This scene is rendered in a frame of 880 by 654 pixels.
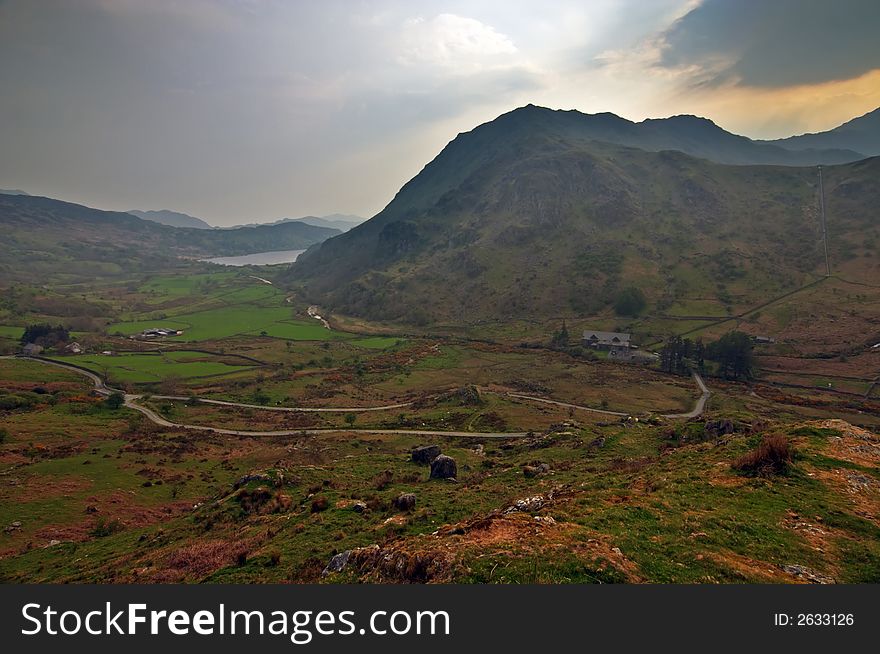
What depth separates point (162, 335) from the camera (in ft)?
549

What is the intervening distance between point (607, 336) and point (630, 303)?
35468mm

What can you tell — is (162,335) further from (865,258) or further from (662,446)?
(865,258)

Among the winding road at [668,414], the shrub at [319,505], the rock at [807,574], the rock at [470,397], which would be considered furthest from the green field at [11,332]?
the rock at [807,574]

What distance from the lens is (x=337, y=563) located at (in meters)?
20.2

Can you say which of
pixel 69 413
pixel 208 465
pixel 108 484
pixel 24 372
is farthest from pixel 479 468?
pixel 24 372

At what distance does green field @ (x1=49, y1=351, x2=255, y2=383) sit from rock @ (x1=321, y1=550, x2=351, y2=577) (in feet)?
361

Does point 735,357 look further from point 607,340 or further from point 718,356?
point 607,340

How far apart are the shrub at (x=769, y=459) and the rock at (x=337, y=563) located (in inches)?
955

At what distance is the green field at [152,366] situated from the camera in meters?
111

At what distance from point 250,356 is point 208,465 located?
286 ft

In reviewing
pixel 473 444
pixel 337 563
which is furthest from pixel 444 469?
pixel 473 444

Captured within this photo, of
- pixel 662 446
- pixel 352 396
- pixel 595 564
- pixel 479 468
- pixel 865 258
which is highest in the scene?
pixel 865 258

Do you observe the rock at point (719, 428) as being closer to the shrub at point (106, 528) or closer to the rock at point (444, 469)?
the rock at point (444, 469)

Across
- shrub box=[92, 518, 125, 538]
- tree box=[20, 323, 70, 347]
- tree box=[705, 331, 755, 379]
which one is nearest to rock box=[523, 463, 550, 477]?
shrub box=[92, 518, 125, 538]
